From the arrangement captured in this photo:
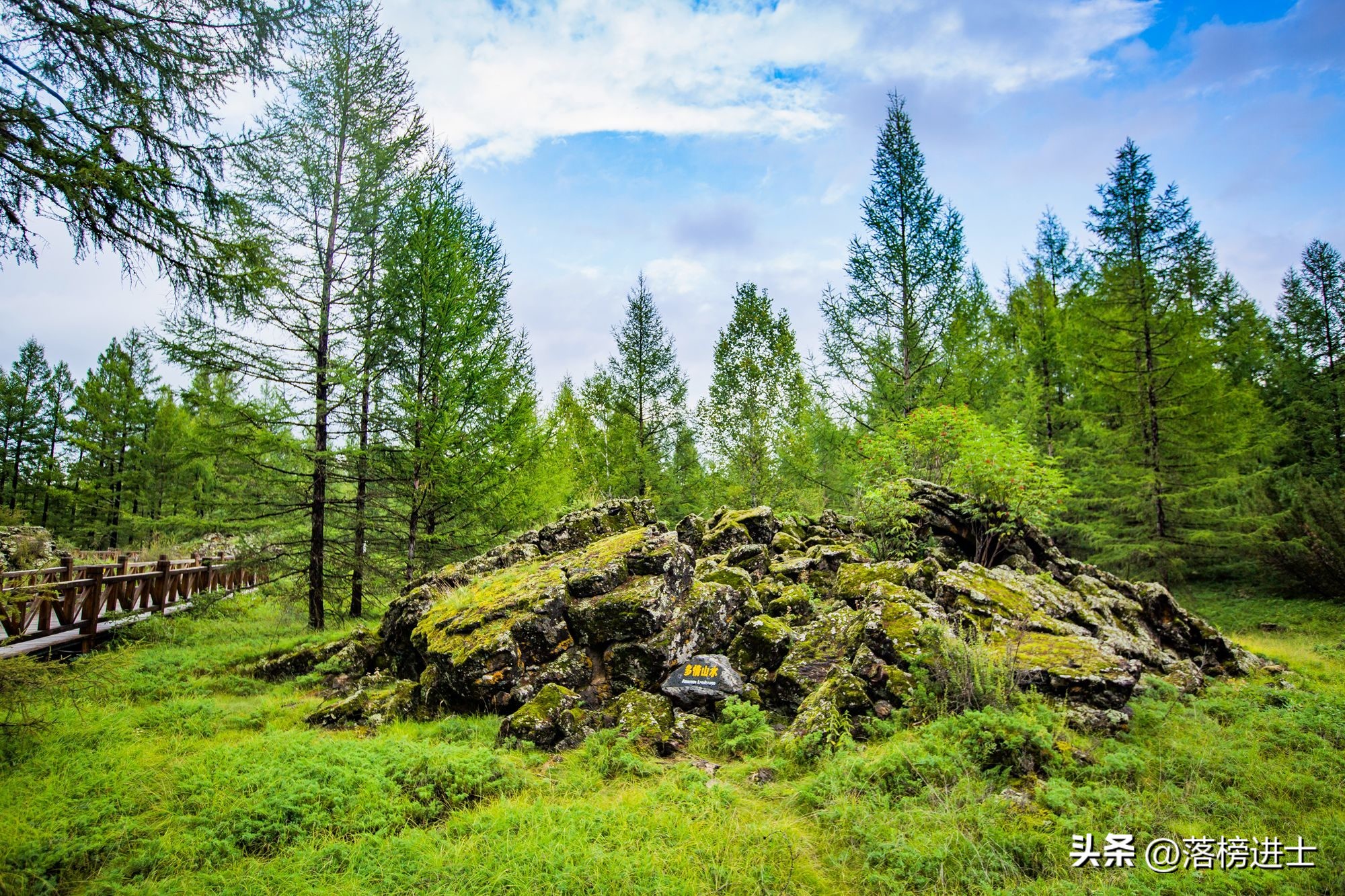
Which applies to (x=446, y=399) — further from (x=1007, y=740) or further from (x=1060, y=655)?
(x=1060, y=655)

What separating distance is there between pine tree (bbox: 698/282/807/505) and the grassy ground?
13154mm

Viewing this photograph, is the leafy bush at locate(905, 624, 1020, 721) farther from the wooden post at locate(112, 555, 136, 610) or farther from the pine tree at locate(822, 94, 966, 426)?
the wooden post at locate(112, 555, 136, 610)

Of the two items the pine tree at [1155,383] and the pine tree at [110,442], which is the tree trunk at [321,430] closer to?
the pine tree at [1155,383]

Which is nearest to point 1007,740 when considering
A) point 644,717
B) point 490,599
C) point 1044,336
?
point 644,717

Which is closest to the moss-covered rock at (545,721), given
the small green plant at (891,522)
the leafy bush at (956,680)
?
the leafy bush at (956,680)

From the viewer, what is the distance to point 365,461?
41.5 ft

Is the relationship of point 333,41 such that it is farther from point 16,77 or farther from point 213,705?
point 213,705

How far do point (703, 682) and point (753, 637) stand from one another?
3.59 ft

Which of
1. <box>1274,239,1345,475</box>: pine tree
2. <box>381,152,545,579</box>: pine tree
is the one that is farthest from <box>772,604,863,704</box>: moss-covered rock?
<box>1274,239,1345,475</box>: pine tree

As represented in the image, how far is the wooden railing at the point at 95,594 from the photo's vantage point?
9.15 meters

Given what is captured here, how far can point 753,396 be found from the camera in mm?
18984

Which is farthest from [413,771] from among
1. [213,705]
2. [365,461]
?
[365,461]

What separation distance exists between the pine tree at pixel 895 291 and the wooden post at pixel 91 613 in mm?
17825

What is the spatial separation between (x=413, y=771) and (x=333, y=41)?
15.8 meters
